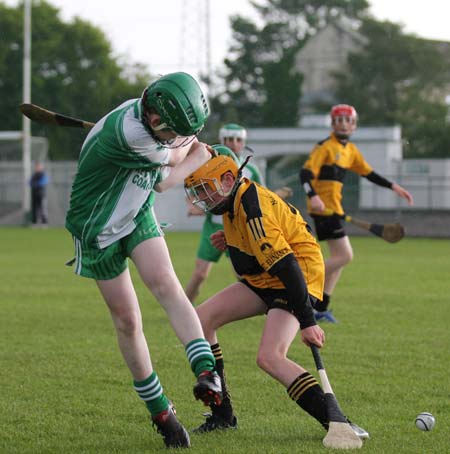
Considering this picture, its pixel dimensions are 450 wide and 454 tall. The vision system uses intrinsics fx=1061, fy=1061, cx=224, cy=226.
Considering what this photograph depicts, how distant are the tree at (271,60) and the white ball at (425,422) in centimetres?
6218

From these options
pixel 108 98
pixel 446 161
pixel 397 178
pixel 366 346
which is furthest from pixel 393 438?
pixel 108 98

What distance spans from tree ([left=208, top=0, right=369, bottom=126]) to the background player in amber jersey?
56.1m

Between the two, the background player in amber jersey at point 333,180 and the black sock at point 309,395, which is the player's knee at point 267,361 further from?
the background player in amber jersey at point 333,180

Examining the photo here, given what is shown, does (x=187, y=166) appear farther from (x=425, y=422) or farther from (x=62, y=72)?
(x=62, y=72)

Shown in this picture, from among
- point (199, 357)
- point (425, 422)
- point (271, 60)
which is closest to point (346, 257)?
point (425, 422)

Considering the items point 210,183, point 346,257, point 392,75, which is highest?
point 392,75

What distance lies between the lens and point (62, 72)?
223ft

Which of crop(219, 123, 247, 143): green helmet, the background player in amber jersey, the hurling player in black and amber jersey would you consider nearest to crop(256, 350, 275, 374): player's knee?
the hurling player in black and amber jersey

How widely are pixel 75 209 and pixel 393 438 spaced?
2153mm

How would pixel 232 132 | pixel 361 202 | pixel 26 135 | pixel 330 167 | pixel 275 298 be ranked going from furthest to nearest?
pixel 26 135 < pixel 361 202 < pixel 330 167 < pixel 232 132 < pixel 275 298

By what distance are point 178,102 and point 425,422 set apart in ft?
7.75

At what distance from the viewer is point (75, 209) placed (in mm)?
5695

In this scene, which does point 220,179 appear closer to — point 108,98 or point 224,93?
point 108,98

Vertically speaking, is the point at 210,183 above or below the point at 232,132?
below
